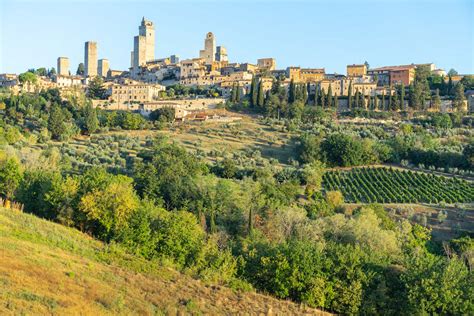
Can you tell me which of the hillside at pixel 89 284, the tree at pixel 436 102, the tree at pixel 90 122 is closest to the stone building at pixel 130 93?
the tree at pixel 90 122

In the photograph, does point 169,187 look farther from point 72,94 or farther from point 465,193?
point 72,94

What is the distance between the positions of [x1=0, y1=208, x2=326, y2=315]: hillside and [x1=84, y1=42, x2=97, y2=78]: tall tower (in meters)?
95.1

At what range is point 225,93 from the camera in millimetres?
84125

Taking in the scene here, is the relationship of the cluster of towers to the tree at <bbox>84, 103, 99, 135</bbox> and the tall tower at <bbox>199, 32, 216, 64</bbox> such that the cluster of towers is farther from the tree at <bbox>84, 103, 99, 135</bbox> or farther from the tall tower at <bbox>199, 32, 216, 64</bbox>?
the tree at <bbox>84, 103, 99, 135</bbox>

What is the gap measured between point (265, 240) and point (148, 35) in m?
90.9

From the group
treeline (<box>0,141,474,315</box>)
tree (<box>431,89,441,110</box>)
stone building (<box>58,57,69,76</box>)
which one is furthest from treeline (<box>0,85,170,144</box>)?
stone building (<box>58,57,69,76</box>)

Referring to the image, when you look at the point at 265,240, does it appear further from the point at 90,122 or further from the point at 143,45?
the point at 143,45

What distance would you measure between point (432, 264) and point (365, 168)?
102 feet

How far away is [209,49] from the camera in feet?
362

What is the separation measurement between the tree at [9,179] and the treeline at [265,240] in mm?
56

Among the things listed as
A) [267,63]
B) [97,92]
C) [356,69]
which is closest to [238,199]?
[97,92]

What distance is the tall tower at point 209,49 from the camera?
109938mm

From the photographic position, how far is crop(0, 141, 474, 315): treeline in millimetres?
20062

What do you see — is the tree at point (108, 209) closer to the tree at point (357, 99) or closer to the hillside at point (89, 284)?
the hillside at point (89, 284)
